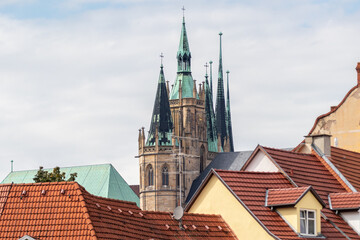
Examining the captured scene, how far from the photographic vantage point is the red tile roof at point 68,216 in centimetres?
2308

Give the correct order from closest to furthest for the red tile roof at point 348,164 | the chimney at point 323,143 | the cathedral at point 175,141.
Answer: the red tile roof at point 348,164
the chimney at point 323,143
the cathedral at point 175,141

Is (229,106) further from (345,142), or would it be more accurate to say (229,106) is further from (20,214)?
(20,214)

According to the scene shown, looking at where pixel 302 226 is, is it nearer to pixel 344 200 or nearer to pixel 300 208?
pixel 300 208

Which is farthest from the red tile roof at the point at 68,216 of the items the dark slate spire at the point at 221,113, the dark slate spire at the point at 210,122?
the dark slate spire at the point at 221,113

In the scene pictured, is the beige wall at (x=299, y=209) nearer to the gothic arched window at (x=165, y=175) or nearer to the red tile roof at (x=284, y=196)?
the red tile roof at (x=284, y=196)

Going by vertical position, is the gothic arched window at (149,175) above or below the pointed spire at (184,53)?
below

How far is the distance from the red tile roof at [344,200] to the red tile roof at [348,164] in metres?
1.71

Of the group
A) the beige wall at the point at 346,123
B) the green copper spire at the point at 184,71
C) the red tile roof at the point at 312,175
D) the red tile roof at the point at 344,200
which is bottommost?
the red tile roof at the point at 344,200

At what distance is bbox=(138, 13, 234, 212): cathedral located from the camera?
15038cm

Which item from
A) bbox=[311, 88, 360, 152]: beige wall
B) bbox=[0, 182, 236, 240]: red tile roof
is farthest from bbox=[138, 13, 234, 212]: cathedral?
bbox=[0, 182, 236, 240]: red tile roof

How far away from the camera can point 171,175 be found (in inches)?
5945

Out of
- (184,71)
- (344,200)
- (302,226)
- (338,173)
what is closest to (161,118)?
(184,71)

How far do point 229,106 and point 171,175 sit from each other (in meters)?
34.7

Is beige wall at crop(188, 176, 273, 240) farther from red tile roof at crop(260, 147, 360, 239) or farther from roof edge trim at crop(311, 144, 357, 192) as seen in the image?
roof edge trim at crop(311, 144, 357, 192)
